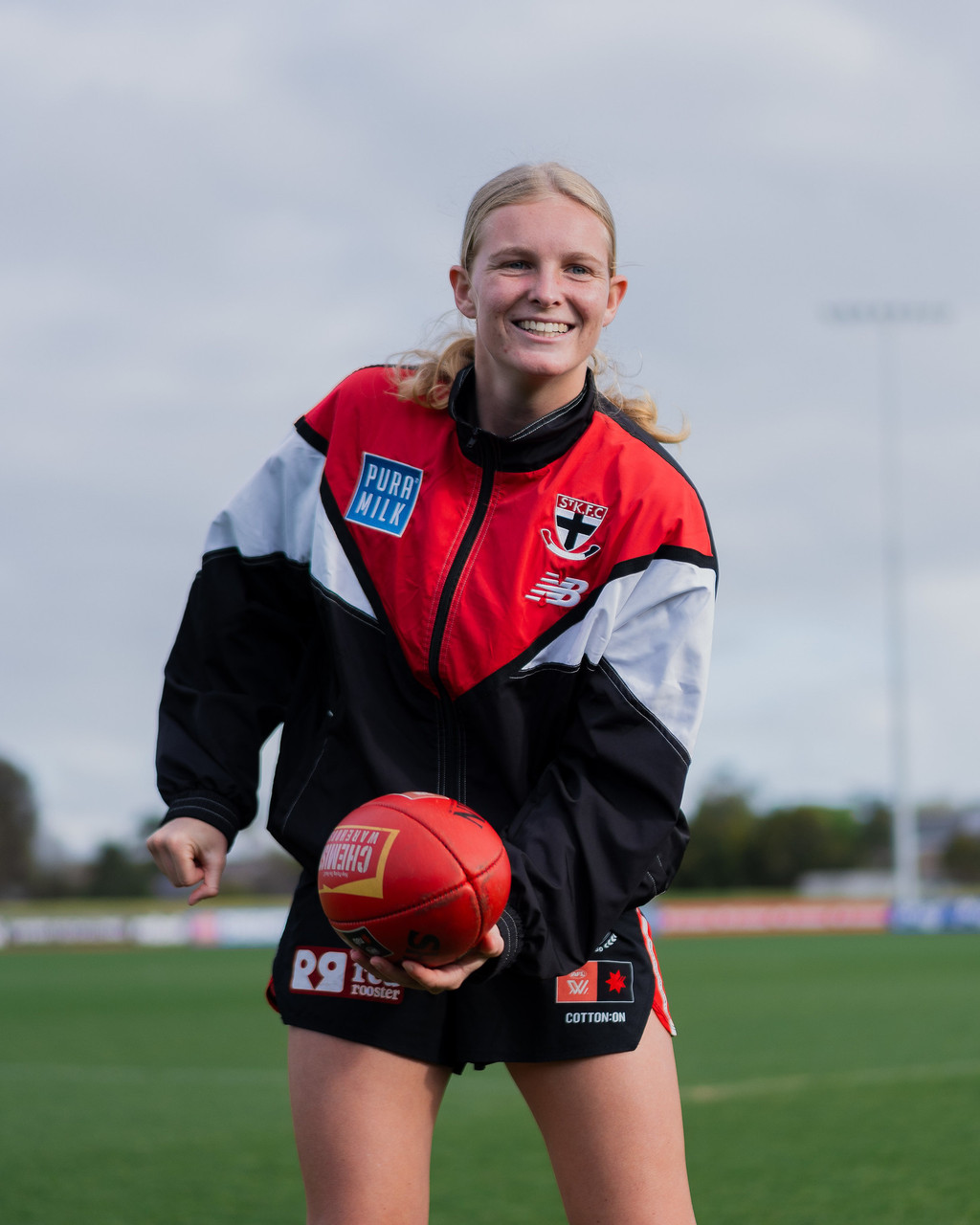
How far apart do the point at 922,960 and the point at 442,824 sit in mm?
21237

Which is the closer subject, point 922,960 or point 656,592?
point 656,592

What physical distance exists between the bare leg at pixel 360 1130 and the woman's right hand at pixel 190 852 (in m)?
0.36

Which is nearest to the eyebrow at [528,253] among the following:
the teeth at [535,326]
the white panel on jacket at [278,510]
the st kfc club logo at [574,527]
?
the teeth at [535,326]

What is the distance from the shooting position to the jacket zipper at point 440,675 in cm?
265

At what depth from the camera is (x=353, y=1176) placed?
2547 mm

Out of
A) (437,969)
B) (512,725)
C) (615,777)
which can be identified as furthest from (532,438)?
(437,969)

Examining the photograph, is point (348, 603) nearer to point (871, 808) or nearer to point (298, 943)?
point (298, 943)

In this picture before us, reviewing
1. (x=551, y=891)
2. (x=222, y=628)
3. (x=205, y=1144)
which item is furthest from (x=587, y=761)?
(x=205, y=1144)

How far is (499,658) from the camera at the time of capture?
2.64 meters

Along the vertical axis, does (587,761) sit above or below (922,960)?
above

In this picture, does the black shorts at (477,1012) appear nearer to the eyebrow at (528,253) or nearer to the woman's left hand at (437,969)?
the woman's left hand at (437,969)

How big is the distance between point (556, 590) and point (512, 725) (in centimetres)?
26

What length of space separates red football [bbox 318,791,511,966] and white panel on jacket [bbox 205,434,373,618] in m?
0.68

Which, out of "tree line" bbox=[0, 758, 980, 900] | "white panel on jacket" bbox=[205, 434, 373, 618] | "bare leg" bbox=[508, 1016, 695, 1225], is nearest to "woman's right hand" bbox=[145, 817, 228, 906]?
"white panel on jacket" bbox=[205, 434, 373, 618]
